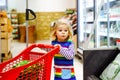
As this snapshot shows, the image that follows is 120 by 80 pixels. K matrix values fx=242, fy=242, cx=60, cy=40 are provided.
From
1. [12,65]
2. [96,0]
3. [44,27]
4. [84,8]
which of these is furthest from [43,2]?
[12,65]

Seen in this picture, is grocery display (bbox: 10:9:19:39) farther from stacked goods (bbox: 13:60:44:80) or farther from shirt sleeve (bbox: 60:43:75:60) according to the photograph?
stacked goods (bbox: 13:60:44:80)

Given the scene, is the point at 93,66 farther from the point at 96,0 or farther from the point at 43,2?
the point at 43,2

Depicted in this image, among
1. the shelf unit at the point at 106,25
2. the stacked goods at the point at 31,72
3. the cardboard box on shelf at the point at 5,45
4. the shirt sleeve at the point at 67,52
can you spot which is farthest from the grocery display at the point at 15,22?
the stacked goods at the point at 31,72

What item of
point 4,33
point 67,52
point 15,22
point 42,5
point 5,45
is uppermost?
point 42,5

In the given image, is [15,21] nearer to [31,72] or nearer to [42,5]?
[42,5]

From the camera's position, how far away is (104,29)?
446cm

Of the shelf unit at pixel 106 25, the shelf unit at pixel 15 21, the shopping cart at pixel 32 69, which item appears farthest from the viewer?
the shelf unit at pixel 15 21

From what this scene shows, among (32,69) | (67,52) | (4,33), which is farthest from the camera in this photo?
(4,33)

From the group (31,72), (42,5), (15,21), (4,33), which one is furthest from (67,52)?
(42,5)

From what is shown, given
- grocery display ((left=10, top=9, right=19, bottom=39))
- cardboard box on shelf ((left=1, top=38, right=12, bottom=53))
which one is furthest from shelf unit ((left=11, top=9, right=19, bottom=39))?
cardboard box on shelf ((left=1, top=38, right=12, bottom=53))

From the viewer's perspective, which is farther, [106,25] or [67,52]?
[106,25]

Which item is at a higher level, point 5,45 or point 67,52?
point 67,52

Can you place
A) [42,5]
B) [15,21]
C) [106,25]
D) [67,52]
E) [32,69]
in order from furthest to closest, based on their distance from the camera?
Answer: [42,5], [15,21], [106,25], [67,52], [32,69]

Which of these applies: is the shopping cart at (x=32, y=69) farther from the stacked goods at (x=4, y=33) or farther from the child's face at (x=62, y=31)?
the stacked goods at (x=4, y=33)
